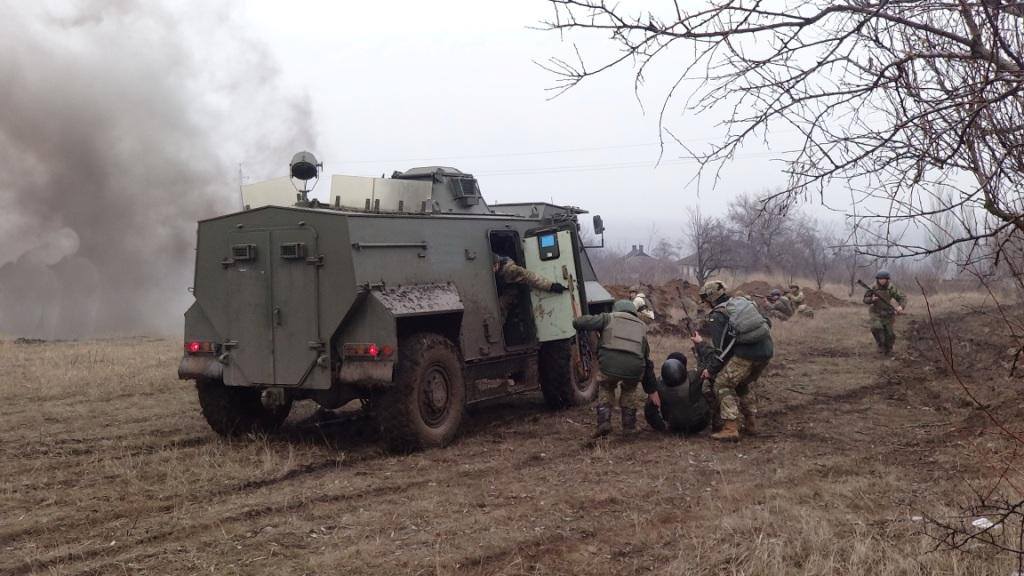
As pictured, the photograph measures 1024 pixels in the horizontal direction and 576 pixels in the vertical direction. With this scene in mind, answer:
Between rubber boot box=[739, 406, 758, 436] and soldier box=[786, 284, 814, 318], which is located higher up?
soldier box=[786, 284, 814, 318]

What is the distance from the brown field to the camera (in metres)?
4.59

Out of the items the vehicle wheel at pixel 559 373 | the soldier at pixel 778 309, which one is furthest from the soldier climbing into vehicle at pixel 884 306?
the soldier at pixel 778 309

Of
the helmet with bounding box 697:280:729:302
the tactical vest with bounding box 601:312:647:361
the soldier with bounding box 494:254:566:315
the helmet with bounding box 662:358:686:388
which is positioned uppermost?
the soldier with bounding box 494:254:566:315

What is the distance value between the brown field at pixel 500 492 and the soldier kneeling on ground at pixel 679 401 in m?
0.27

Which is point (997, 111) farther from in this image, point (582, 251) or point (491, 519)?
point (582, 251)

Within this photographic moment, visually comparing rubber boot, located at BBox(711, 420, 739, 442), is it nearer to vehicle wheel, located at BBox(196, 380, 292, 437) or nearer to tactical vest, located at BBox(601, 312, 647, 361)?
tactical vest, located at BBox(601, 312, 647, 361)

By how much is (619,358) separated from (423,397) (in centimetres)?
190

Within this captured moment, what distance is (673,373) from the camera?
778 cm

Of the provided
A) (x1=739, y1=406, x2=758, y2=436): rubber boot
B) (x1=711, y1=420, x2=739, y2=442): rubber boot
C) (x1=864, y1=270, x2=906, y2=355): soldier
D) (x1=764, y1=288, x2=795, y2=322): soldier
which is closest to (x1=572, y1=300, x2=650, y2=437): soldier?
(x1=711, y1=420, x2=739, y2=442): rubber boot

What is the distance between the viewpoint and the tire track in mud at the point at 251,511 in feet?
15.1

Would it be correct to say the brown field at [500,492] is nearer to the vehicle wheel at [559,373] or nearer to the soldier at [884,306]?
the vehicle wheel at [559,373]

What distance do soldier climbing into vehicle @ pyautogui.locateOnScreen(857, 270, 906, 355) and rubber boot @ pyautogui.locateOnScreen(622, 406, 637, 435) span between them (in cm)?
689

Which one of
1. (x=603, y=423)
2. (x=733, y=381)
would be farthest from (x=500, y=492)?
(x=733, y=381)

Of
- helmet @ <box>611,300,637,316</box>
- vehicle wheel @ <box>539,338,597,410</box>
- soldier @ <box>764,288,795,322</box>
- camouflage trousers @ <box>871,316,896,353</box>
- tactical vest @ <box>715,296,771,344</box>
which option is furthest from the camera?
soldier @ <box>764,288,795,322</box>
